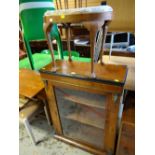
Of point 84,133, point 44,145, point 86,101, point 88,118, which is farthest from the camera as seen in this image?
point 44,145

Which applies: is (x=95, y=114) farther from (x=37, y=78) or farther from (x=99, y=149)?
(x=37, y=78)

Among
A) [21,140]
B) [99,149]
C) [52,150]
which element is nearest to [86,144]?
[99,149]

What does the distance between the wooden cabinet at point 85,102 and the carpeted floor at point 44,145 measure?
6 cm

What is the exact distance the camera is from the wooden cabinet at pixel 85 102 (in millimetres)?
830

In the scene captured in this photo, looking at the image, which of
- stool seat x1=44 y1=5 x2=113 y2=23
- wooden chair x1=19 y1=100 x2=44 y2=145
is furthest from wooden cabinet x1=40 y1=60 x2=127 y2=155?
stool seat x1=44 y1=5 x2=113 y2=23

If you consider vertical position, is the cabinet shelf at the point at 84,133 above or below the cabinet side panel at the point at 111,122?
below

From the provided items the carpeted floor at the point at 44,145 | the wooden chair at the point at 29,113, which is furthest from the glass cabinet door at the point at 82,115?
the wooden chair at the point at 29,113

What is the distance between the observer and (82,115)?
1.13m

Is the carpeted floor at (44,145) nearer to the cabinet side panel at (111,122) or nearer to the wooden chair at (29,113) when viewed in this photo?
the wooden chair at (29,113)

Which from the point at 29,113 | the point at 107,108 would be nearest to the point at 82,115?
the point at 107,108

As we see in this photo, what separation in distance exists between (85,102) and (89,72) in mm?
214

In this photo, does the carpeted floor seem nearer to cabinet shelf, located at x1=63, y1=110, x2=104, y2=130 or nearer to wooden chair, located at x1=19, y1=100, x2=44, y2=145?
wooden chair, located at x1=19, y1=100, x2=44, y2=145

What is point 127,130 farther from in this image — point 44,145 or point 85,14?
point 44,145
